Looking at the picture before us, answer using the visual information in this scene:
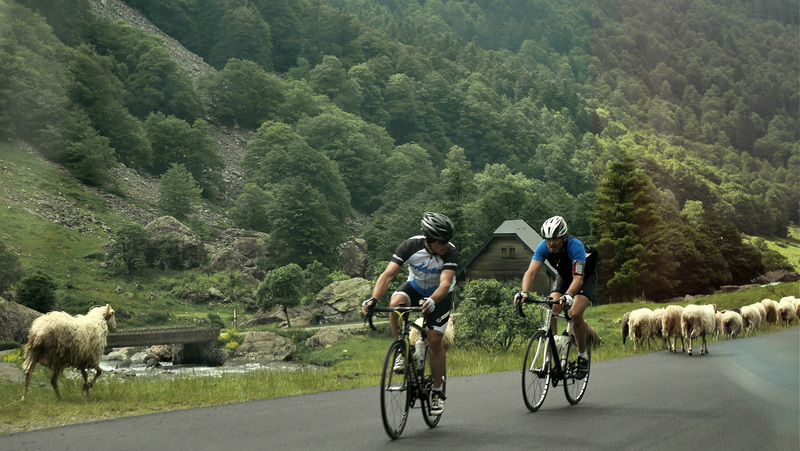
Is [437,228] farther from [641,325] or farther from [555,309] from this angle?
[641,325]

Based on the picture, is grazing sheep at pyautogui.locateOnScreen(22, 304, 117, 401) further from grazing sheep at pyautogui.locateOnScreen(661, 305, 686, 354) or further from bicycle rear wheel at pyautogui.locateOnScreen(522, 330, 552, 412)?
grazing sheep at pyautogui.locateOnScreen(661, 305, 686, 354)

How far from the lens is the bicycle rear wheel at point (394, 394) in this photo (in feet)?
26.4

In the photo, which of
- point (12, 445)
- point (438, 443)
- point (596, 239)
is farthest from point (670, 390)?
A: point (596, 239)

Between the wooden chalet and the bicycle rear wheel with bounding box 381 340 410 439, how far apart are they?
69.8 meters

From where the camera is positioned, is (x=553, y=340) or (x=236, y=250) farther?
(x=236, y=250)

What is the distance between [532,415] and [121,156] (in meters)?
137

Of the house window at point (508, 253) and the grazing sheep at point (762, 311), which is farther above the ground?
the house window at point (508, 253)

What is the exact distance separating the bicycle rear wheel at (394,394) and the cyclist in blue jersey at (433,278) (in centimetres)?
48

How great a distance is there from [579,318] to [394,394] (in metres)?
3.44

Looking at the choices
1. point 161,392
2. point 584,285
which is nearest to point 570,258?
point 584,285


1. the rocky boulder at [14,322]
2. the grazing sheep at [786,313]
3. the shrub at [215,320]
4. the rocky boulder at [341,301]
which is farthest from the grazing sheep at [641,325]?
the shrub at [215,320]

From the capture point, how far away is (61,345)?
43.2 feet

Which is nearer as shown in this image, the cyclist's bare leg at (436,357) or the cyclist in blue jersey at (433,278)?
the cyclist in blue jersey at (433,278)

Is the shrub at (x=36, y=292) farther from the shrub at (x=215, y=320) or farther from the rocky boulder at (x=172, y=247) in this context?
the rocky boulder at (x=172, y=247)
